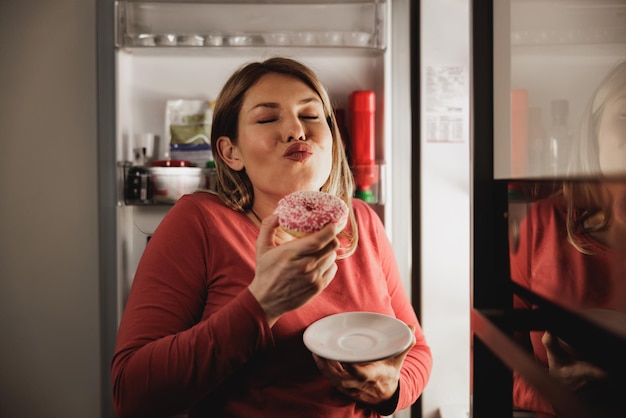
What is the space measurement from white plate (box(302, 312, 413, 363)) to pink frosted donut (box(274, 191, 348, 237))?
19cm

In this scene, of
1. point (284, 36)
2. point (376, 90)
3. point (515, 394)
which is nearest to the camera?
point (515, 394)

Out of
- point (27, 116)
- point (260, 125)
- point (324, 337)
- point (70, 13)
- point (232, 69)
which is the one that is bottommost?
point (324, 337)

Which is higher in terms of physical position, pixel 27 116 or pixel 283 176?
pixel 27 116

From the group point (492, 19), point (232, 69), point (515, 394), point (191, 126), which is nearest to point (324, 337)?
point (515, 394)

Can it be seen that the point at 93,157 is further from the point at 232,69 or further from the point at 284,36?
the point at 284,36

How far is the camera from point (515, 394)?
104 centimetres

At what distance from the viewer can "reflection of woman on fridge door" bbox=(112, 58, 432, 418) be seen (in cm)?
84

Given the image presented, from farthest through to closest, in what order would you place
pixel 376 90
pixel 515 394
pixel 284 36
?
pixel 376 90
pixel 284 36
pixel 515 394

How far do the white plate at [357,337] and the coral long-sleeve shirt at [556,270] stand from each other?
9.5 inches

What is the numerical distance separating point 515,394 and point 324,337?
456 mm

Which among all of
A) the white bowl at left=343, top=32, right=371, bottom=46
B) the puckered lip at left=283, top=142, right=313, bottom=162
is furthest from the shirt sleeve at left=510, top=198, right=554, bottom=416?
the white bowl at left=343, top=32, right=371, bottom=46

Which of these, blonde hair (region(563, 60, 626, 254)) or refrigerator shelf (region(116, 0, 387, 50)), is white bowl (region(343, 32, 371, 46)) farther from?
blonde hair (region(563, 60, 626, 254))

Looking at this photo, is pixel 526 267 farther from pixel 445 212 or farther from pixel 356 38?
pixel 356 38

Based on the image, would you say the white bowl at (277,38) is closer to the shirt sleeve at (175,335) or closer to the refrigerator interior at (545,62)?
the refrigerator interior at (545,62)
